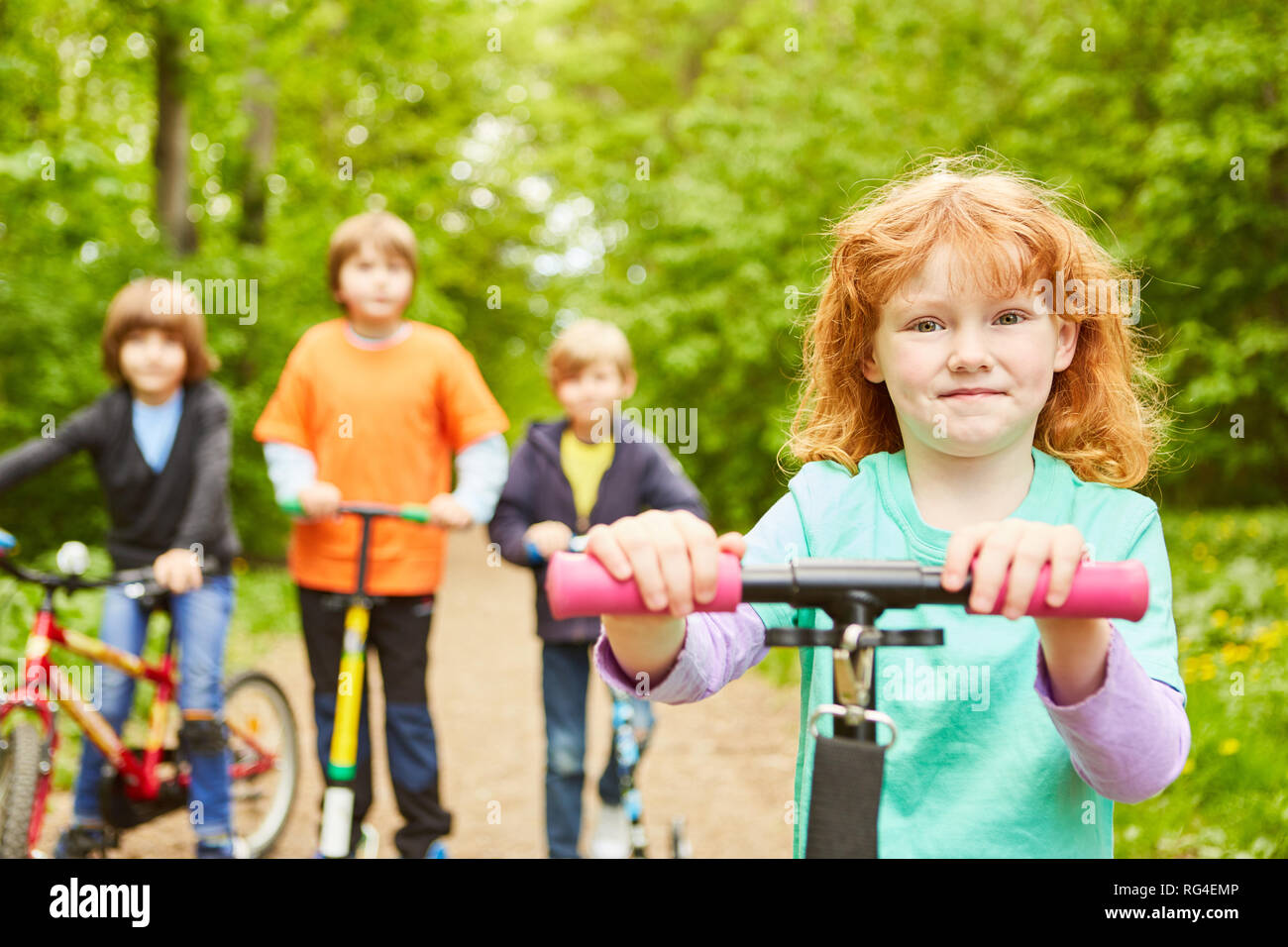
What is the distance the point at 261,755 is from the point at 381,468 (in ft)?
6.06

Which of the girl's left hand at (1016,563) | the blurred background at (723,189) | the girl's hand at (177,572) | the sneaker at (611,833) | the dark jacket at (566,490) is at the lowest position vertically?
the sneaker at (611,833)

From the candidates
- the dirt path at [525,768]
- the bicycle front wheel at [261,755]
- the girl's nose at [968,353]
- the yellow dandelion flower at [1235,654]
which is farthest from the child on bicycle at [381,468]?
the yellow dandelion flower at [1235,654]

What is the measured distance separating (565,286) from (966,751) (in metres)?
13.7

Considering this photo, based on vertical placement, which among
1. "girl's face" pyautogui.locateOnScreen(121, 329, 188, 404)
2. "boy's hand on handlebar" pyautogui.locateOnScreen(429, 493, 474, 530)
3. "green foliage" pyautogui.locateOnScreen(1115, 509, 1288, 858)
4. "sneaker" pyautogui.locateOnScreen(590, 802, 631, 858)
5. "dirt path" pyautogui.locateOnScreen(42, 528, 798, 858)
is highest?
"girl's face" pyautogui.locateOnScreen(121, 329, 188, 404)

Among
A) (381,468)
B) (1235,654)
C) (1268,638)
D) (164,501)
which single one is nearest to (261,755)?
(164,501)

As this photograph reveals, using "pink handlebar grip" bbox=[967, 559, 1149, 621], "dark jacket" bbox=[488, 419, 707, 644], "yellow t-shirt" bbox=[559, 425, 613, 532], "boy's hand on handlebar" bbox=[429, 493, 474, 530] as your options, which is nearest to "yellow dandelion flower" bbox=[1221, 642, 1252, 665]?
"dark jacket" bbox=[488, 419, 707, 644]

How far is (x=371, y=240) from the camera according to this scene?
3.97 m

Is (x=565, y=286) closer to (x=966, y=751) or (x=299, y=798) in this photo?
(x=299, y=798)

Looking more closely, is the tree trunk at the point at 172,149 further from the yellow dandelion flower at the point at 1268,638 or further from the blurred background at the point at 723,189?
the yellow dandelion flower at the point at 1268,638

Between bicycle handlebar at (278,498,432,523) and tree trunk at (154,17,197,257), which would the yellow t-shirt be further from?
tree trunk at (154,17,197,257)

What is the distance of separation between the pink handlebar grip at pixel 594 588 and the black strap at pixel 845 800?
199 millimetres

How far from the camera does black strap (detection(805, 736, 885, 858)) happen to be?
1.00 metres

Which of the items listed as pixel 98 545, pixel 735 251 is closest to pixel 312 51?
pixel 735 251

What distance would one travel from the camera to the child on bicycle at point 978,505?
4.77 ft
